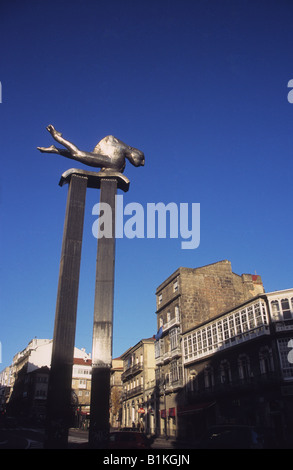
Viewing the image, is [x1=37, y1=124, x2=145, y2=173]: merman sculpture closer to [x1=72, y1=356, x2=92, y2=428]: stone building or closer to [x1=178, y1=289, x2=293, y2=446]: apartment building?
[x1=178, y1=289, x2=293, y2=446]: apartment building

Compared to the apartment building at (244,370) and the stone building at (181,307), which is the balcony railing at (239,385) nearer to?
the apartment building at (244,370)

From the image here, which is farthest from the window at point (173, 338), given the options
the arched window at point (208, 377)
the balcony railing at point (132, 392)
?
the balcony railing at point (132, 392)

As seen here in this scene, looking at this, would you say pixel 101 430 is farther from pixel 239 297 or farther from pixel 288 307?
pixel 239 297

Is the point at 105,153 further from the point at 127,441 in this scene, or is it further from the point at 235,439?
the point at 235,439

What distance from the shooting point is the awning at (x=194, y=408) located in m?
36.2

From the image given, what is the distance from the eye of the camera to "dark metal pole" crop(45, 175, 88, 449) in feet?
50.1

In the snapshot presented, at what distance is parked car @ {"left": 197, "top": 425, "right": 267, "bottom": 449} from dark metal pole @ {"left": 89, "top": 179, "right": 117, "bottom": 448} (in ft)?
13.6

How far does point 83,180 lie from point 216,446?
1395 cm

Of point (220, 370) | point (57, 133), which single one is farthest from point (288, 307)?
point (57, 133)

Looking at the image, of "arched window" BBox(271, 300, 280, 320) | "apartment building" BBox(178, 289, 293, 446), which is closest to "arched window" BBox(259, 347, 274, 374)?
"apartment building" BBox(178, 289, 293, 446)

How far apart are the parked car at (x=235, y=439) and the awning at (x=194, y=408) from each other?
22308mm

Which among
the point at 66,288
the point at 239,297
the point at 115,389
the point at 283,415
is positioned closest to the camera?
the point at 66,288

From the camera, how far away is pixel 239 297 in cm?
4875

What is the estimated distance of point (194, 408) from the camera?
Answer: 124ft
